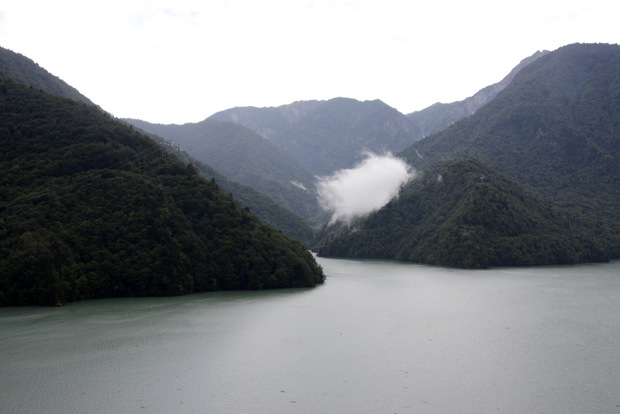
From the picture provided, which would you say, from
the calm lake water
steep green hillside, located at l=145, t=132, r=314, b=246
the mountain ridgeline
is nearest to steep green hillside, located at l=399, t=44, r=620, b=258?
the mountain ridgeline

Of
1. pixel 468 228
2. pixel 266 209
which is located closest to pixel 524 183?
pixel 468 228

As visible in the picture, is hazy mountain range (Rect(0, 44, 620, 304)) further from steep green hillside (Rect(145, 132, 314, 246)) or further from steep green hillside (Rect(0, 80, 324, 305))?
steep green hillside (Rect(145, 132, 314, 246))

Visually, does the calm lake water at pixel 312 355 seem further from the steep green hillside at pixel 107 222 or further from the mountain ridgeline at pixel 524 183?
the mountain ridgeline at pixel 524 183

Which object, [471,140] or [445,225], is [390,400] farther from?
[471,140]

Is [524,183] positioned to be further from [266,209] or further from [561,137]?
[266,209]

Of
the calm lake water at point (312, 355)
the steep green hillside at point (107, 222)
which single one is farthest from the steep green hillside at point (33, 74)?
the calm lake water at point (312, 355)

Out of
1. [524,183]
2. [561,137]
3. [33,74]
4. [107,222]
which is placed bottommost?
[107,222]
